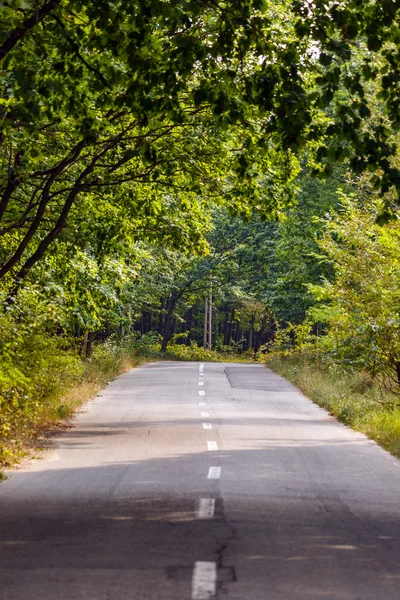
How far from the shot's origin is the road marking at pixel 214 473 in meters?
12.4

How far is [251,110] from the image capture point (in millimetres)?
12180

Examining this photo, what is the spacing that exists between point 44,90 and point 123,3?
1241 millimetres

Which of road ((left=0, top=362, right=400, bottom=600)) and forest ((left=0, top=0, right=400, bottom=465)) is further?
forest ((left=0, top=0, right=400, bottom=465))

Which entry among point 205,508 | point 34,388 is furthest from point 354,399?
point 205,508

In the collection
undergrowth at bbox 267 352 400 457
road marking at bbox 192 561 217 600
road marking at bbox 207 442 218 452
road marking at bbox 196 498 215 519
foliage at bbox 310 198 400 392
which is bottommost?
road marking at bbox 207 442 218 452

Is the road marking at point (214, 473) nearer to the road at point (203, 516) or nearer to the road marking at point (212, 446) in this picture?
the road at point (203, 516)

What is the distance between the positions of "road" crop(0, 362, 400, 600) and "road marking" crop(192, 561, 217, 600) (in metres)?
0.01

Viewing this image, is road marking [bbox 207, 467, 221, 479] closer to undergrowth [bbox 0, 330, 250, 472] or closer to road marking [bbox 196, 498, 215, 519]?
road marking [bbox 196, 498, 215, 519]

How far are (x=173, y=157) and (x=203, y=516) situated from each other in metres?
10.3

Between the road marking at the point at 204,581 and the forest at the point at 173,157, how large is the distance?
496 cm

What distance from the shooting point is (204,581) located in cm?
656

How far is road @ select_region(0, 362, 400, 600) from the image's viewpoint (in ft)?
21.7

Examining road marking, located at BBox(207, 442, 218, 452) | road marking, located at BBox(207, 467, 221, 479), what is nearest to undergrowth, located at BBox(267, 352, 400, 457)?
road marking, located at BBox(207, 442, 218, 452)

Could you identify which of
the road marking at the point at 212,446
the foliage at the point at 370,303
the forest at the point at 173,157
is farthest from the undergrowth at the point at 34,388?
the foliage at the point at 370,303
